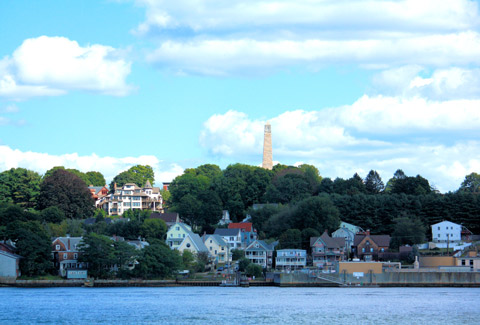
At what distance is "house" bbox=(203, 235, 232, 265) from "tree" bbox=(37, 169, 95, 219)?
25148mm

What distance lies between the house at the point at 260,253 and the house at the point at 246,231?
32.6ft

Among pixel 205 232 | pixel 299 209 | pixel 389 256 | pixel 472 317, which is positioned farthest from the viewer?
pixel 205 232

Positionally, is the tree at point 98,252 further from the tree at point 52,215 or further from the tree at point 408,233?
the tree at point 408,233

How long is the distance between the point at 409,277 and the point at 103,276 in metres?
36.9

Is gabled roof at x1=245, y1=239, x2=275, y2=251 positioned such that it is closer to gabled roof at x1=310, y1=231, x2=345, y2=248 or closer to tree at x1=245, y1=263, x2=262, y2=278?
gabled roof at x1=310, y1=231, x2=345, y2=248

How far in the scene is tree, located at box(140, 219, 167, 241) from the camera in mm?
110062

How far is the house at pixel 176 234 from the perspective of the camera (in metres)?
110

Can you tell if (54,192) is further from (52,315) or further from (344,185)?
(52,315)

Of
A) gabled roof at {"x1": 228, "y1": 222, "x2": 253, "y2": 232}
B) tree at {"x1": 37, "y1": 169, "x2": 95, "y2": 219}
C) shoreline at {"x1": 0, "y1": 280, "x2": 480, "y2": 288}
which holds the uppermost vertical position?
tree at {"x1": 37, "y1": 169, "x2": 95, "y2": 219}

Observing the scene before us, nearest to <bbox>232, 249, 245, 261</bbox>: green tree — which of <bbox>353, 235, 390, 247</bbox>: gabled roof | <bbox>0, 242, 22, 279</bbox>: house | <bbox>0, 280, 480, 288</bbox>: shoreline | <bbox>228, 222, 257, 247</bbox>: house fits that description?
<bbox>228, 222, 257, 247</bbox>: house

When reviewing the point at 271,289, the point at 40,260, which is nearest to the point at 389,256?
the point at 271,289

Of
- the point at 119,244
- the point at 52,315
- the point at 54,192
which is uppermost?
the point at 54,192

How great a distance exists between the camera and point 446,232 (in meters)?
107

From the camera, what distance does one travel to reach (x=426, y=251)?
10231cm
